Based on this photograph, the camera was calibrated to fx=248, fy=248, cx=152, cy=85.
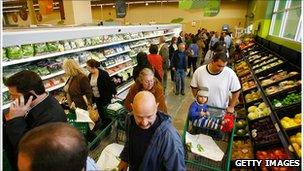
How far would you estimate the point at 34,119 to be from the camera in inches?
87.9

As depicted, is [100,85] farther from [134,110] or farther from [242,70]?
[242,70]

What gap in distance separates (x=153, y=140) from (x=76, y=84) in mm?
2472

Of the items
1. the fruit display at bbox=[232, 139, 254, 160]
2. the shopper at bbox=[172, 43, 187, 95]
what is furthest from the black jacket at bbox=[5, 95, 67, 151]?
the shopper at bbox=[172, 43, 187, 95]

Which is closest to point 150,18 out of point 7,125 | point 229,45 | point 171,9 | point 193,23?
point 171,9

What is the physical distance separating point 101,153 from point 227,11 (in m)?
20.5

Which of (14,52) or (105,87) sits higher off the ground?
(14,52)

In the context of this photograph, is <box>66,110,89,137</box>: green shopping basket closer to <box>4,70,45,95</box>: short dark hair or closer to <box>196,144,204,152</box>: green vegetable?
<box>4,70,45,95</box>: short dark hair

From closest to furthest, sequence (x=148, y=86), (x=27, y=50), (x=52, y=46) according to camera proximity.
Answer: (x=148, y=86), (x=27, y=50), (x=52, y=46)

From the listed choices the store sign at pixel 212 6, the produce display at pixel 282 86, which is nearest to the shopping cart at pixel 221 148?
the produce display at pixel 282 86

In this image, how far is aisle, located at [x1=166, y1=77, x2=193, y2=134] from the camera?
225 inches

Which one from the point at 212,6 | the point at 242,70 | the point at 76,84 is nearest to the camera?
the point at 76,84

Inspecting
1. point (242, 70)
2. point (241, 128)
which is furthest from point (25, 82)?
point (242, 70)

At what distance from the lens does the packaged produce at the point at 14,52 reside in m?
3.57

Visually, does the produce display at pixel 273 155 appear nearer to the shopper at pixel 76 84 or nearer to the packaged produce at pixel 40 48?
A: the shopper at pixel 76 84
